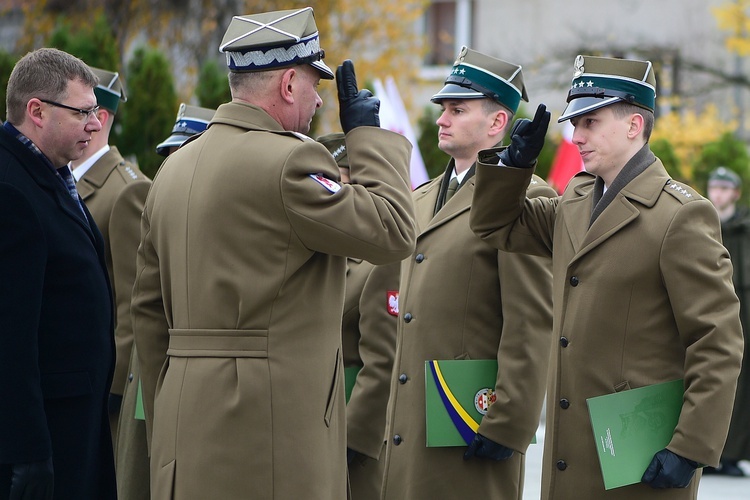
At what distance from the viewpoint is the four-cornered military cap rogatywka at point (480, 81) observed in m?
4.75

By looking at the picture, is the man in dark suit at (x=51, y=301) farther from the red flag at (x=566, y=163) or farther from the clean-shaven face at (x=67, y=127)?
the red flag at (x=566, y=163)

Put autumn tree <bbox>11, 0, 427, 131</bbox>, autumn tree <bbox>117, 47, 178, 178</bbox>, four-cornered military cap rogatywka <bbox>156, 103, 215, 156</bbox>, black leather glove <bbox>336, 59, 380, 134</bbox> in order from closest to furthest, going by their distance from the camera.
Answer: black leather glove <bbox>336, 59, 380, 134</bbox>, four-cornered military cap rogatywka <bbox>156, 103, 215, 156</bbox>, autumn tree <bbox>117, 47, 178, 178</bbox>, autumn tree <bbox>11, 0, 427, 131</bbox>

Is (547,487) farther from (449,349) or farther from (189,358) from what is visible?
(189,358)

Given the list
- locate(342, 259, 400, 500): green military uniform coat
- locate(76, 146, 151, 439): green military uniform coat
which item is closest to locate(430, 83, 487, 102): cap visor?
locate(342, 259, 400, 500): green military uniform coat

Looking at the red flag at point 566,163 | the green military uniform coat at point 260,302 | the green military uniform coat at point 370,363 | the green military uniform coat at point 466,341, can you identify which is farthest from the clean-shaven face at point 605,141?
the red flag at point 566,163

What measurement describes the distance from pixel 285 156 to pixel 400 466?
1.69 m

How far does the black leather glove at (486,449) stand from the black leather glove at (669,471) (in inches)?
31.2

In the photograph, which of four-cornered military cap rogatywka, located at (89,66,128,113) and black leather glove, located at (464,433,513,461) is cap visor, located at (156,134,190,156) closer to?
four-cornered military cap rogatywka, located at (89,66,128,113)

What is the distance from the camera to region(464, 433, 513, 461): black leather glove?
14.1ft

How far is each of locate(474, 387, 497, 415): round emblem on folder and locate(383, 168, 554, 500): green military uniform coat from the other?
A: 71 millimetres

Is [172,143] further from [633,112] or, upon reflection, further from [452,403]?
[633,112]

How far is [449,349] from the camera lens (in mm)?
4438

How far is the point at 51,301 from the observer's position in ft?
11.9

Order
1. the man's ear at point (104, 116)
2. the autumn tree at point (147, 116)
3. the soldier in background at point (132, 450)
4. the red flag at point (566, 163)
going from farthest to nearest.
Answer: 1. the autumn tree at point (147, 116)
2. the red flag at point (566, 163)
3. the man's ear at point (104, 116)
4. the soldier in background at point (132, 450)
